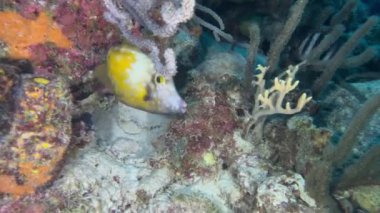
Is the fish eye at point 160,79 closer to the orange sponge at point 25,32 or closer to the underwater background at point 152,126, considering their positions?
the underwater background at point 152,126

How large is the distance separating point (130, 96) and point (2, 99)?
0.74m

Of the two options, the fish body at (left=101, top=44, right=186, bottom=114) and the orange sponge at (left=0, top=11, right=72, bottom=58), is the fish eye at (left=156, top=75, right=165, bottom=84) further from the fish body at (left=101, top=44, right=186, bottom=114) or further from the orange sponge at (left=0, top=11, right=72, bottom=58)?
the orange sponge at (left=0, top=11, right=72, bottom=58)

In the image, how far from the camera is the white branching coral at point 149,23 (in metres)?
2.18

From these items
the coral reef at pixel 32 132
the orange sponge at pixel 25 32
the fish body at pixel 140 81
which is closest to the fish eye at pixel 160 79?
the fish body at pixel 140 81

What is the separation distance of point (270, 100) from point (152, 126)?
1.02 metres

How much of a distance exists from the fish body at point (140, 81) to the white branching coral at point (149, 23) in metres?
0.06

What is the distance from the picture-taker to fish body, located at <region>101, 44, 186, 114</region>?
7.47 ft

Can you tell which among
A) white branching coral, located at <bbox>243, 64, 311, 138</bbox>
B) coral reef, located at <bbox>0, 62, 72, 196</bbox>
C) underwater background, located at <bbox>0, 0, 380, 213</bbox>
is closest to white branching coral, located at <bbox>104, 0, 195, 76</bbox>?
underwater background, located at <bbox>0, 0, 380, 213</bbox>

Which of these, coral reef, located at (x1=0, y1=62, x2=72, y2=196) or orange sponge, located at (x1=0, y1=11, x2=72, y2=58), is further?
orange sponge, located at (x1=0, y1=11, x2=72, y2=58)

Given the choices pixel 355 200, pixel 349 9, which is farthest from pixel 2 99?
pixel 349 9

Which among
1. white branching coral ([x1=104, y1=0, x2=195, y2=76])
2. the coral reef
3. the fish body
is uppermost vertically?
white branching coral ([x1=104, y1=0, x2=195, y2=76])

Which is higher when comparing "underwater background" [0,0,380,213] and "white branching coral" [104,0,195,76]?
"white branching coral" [104,0,195,76]

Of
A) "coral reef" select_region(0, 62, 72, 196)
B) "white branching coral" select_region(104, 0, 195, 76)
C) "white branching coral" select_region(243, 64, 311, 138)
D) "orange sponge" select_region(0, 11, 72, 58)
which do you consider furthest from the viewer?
"white branching coral" select_region(243, 64, 311, 138)

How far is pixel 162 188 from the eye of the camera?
2668 millimetres
